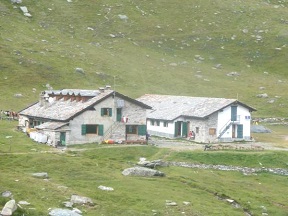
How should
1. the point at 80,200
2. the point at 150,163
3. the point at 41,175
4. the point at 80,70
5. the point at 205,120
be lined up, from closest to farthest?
the point at 80,200
the point at 41,175
the point at 150,163
the point at 205,120
the point at 80,70

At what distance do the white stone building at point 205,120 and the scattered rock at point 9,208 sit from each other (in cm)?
5227

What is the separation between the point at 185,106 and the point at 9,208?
59942 millimetres

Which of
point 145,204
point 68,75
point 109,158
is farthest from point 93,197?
point 68,75

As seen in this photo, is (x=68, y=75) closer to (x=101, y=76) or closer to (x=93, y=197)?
(x=101, y=76)

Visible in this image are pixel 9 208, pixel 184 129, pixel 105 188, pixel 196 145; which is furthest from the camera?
pixel 184 129

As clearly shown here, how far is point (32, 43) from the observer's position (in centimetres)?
17262

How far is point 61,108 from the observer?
9875 cm

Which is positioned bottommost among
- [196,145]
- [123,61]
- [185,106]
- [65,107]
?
[196,145]

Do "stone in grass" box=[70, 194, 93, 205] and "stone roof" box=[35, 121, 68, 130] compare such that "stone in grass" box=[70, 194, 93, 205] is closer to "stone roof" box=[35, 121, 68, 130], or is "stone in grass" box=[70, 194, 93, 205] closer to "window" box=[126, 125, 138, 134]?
"stone roof" box=[35, 121, 68, 130]

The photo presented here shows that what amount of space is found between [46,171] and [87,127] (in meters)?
22.0

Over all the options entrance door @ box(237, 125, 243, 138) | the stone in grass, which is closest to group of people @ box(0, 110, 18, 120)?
entrance door @ box(237, 125, 243, 138)

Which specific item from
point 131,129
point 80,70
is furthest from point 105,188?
point 80,70

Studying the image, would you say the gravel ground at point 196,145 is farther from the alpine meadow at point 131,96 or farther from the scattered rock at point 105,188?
the scattered rock at point 105,188

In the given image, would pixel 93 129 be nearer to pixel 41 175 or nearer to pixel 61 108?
pixel 61 108
